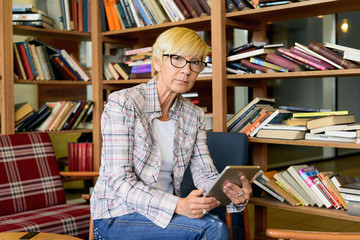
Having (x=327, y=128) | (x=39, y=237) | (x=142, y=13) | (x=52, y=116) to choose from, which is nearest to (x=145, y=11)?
(x=142, y=13)

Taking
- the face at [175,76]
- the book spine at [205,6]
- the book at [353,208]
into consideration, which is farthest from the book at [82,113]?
the book at [353,208]

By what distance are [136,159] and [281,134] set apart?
1226 mm

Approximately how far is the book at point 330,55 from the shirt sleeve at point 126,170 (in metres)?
1.28

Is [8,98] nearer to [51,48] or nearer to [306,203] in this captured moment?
[51,48]

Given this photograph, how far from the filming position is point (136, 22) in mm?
3525

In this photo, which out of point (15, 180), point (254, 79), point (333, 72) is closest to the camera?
point (333, 72)

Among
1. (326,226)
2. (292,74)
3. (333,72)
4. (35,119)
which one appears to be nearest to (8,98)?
(35,119)

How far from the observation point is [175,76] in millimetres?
1937

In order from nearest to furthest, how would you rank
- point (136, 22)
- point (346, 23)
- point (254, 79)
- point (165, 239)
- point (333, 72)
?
point (165, 239), point (333, 72), point (254, 79), point (136, 22), point (346, 23)


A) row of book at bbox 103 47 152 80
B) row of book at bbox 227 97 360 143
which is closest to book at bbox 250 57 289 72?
row of book at bbox 227 97 360 143

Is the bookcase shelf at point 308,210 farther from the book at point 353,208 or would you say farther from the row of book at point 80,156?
the row of book at point 80,156

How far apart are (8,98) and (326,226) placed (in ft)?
8.73

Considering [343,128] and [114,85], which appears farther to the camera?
[114,85]

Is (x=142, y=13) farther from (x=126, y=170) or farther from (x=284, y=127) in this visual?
(x=126, y=170)
